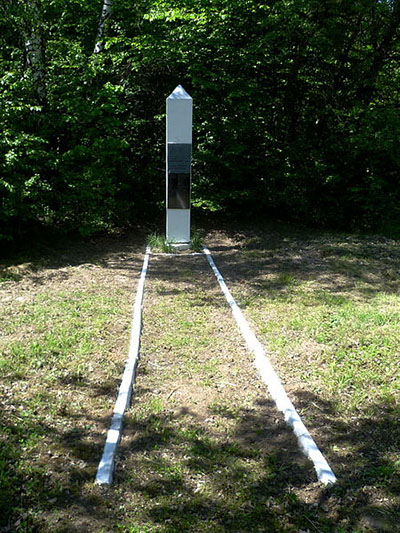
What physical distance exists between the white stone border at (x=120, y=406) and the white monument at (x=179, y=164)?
12.9 feet

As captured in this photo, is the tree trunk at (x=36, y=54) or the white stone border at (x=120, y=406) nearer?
the white stone border at (x=120, y=406)

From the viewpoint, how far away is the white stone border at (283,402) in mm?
3254

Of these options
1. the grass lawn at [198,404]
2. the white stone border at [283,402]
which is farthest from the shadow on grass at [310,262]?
the white stone border at [283,402]

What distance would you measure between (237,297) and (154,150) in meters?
7.47

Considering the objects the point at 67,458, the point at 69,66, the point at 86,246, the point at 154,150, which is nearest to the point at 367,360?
the point at 67,458

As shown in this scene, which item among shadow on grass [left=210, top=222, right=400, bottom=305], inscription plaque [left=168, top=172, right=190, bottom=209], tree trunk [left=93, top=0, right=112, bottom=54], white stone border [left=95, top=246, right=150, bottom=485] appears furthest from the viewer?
tree trunk [left=93, top=0, right=112, bottom=54]

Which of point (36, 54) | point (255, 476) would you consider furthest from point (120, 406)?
point (36, 54)

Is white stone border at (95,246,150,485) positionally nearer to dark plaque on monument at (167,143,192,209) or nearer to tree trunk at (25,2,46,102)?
dark plaque on monument at (167,143,192,209)

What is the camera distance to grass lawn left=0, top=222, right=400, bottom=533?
2.95m

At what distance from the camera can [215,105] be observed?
12602 mm

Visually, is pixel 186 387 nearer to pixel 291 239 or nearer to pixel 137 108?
pixel 291 239

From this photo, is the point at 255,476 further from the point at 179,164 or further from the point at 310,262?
the point at 179,164

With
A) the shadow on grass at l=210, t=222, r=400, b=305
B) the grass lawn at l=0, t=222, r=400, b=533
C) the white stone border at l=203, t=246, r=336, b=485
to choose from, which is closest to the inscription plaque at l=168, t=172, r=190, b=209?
the shadow on grass at l=210, t=222, r=400, b=305

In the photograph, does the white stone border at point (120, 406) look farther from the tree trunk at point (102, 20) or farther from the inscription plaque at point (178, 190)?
the tree trunk at point (102, 20)
